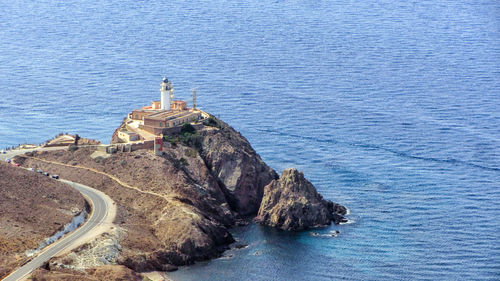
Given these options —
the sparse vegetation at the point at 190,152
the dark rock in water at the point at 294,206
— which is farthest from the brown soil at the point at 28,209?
the dark rock in water at the point at 294,206

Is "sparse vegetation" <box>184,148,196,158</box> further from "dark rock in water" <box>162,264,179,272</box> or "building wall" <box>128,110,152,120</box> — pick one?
"dark rock in water" <box>162,264,179,272</box>

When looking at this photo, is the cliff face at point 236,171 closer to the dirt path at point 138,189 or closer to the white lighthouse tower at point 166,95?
the white lighthouse tower at point 166,95

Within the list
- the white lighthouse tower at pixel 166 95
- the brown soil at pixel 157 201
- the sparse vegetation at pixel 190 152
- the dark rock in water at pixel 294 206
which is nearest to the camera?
the brown soil at pixel 157 201

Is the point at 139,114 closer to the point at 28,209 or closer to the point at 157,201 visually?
the point at 157,201


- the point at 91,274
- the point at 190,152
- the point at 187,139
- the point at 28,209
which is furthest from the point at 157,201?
the point at 91,274

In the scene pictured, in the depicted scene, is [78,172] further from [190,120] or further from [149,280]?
[149,280]

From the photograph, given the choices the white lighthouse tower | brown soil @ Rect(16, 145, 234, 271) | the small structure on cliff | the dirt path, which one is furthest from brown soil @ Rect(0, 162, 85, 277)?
the white lighthouse tower
